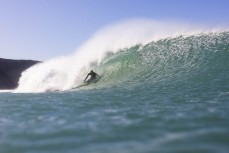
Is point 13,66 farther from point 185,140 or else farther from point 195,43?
point 185,140

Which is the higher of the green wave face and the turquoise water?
the green wave face

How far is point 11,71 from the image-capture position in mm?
48594

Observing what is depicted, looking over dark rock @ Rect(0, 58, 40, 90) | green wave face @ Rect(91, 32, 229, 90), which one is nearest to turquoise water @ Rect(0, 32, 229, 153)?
green wave face @ Rect(91, 32, 229, 90)

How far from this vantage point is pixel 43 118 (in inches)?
305

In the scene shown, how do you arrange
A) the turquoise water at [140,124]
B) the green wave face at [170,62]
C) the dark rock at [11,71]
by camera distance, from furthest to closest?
the dark rock at [11,71], the green wave face at [170,62], the turquoise water at [140,124]

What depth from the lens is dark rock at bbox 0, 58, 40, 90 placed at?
47.1 m

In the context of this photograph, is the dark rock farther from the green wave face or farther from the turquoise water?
the turquoise water

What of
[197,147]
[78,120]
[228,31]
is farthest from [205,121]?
[228,31]

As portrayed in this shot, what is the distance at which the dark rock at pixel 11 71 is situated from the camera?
47125 mm

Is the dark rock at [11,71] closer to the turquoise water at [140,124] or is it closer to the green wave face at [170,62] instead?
the green wave face at [170,62]

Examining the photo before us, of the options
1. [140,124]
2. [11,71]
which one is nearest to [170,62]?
[140,124]

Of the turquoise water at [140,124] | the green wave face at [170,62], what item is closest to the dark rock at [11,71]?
the green wave face at [170,62]

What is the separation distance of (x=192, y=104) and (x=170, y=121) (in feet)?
8.07

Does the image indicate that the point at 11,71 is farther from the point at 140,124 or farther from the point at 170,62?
the point at 140,124
